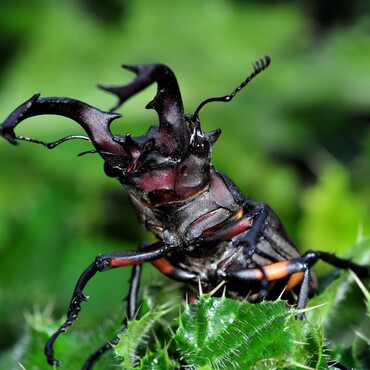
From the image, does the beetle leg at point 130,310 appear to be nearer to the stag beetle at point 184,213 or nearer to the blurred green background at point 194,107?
the stag beetle at point 184,213

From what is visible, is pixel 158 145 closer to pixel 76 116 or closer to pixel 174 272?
pixel 76 116

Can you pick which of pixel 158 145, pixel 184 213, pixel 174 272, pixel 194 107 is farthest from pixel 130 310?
pixel 194 107

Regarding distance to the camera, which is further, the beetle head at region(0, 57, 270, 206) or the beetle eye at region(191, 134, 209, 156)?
the beetle eye at region(191, 134, 209, 156)

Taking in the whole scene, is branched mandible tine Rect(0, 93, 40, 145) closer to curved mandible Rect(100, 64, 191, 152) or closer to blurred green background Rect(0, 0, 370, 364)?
curved mandible Rect(100, 64, 191, 152)

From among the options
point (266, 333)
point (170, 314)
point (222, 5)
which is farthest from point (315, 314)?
point (222, 5)

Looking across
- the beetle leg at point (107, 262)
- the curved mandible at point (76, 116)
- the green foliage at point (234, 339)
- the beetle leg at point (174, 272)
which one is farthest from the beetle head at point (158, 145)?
the green foliage at point (234, 339)

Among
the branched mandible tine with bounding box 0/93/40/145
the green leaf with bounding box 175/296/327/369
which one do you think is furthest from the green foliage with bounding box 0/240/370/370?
the branched mandible tine with bounding box 0/93/40/145
